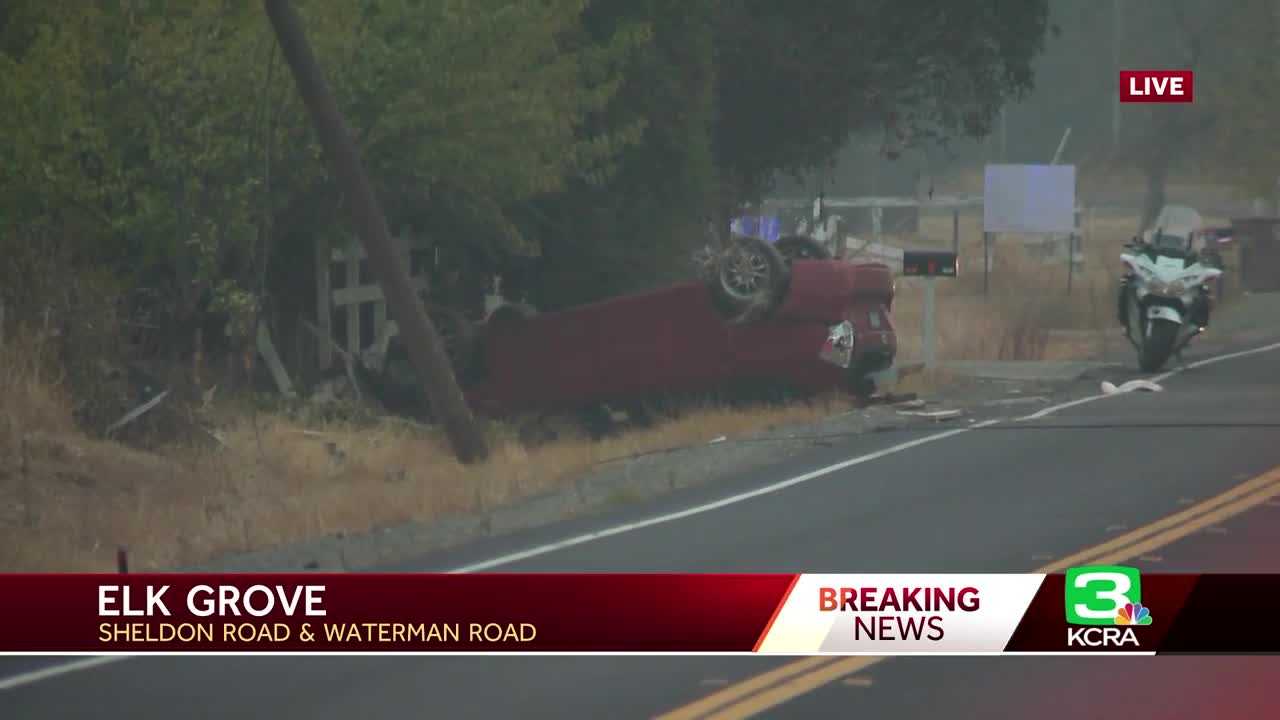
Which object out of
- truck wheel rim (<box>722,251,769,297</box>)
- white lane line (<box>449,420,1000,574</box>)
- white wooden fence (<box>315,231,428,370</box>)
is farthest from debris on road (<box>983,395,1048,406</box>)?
white wooden fence (<box>315,231,428,370</box>)

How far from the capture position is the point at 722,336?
77.1 feet

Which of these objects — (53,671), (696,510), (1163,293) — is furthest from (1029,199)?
(53,671)

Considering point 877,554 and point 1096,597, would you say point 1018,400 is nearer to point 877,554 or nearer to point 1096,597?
point 877,554

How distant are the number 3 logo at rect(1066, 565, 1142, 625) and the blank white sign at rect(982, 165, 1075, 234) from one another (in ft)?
96.9

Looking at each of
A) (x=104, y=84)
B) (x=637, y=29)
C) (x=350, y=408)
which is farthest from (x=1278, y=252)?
(x=104, y=84)

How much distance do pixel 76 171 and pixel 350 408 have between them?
484 cm

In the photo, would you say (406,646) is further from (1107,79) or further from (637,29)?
(1107,79)

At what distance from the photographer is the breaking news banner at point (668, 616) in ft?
33.4

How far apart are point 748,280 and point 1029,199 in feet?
59.0

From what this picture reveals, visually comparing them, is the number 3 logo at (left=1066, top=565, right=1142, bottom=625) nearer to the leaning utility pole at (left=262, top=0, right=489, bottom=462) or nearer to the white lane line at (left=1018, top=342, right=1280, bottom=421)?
the leaning utility pole at (left=262, top=0, right=489, bottom=462)

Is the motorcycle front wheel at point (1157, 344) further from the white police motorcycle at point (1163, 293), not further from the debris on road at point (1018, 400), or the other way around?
the debris on road at point (1018, 400)

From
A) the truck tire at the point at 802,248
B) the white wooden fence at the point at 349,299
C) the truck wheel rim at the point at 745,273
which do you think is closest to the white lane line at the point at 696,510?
the truck wheel rim at the point at 745,273

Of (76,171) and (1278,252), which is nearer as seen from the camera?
(76,171)

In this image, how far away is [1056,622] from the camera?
10281 millimetres
